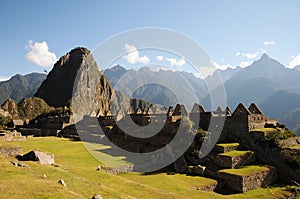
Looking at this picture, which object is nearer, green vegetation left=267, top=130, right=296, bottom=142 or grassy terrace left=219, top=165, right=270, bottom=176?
grassy terrace left=219, top=165, right=270, bottom=176

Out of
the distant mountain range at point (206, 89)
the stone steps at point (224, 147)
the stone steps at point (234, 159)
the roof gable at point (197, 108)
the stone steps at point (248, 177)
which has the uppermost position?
the distant mountain range at point (206, 89)

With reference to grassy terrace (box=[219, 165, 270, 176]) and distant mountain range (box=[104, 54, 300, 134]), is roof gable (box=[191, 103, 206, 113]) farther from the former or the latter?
grassy terrace (box=[219, 165, 270, 176])

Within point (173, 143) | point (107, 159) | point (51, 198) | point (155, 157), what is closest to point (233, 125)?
point (173, 143)

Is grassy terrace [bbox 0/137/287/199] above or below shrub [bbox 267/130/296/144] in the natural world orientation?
below

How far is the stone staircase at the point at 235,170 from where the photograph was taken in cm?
2039

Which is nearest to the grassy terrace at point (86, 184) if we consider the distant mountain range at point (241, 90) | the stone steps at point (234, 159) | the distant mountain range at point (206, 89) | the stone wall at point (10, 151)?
the stone wall at point (10, 151)

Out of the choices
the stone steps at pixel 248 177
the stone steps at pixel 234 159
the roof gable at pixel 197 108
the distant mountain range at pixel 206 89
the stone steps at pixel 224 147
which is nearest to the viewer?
the stone steps at pixel 248 177

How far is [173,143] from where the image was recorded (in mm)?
28047

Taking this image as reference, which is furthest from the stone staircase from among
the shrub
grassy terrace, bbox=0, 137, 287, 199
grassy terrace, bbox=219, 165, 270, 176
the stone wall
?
the stone wall

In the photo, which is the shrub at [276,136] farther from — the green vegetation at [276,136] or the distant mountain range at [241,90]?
the distant mountain range at [241,90]

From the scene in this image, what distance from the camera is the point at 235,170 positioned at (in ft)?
71.5

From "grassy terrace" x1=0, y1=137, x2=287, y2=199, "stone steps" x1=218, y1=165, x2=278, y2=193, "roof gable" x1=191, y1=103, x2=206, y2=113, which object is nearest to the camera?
"grassy terrace" x1=0, y1=137, x2=287, y2=199

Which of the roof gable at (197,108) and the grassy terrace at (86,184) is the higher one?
the roof gable at (197,108)

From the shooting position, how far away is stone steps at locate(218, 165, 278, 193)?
2014 centimetres
